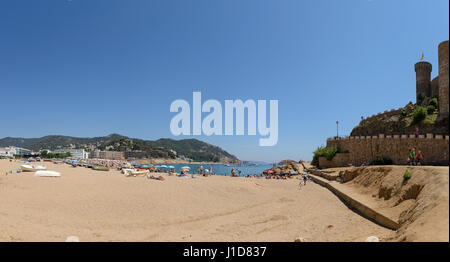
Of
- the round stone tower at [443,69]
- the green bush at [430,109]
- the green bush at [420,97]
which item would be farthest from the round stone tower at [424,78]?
the round stone tower at [443,69]

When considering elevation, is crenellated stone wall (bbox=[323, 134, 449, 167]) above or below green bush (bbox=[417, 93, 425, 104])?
below

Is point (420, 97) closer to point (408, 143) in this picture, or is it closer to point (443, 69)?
point (408, 143)

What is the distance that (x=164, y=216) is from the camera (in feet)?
29.1

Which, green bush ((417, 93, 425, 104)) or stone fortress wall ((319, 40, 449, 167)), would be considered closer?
stone fortress wall ((319, 40, 449, 167))

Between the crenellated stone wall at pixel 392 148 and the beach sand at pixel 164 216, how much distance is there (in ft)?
19.9

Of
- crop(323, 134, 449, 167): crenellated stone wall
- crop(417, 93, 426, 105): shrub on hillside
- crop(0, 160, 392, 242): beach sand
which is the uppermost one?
crop(417, 93, 426, 105): shrub on hillside

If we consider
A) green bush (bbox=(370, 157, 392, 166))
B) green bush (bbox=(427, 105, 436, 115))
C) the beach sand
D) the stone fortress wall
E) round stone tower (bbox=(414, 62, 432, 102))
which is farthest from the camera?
round stone tower (bbox=(414, 62, 432, 102))

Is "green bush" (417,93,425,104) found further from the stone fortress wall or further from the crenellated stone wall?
the crenellated stone wall

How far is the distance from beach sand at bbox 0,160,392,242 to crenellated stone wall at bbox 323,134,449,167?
6068mm

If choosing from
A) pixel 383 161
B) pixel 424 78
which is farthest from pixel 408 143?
pixel 424 78

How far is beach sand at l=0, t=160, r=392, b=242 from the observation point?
21.5ft

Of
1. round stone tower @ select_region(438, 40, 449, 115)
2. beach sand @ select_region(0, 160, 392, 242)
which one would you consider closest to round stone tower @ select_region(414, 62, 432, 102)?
round stone tower @ select_region(438, 40, 449, 115)

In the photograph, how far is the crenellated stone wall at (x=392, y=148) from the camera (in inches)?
541
